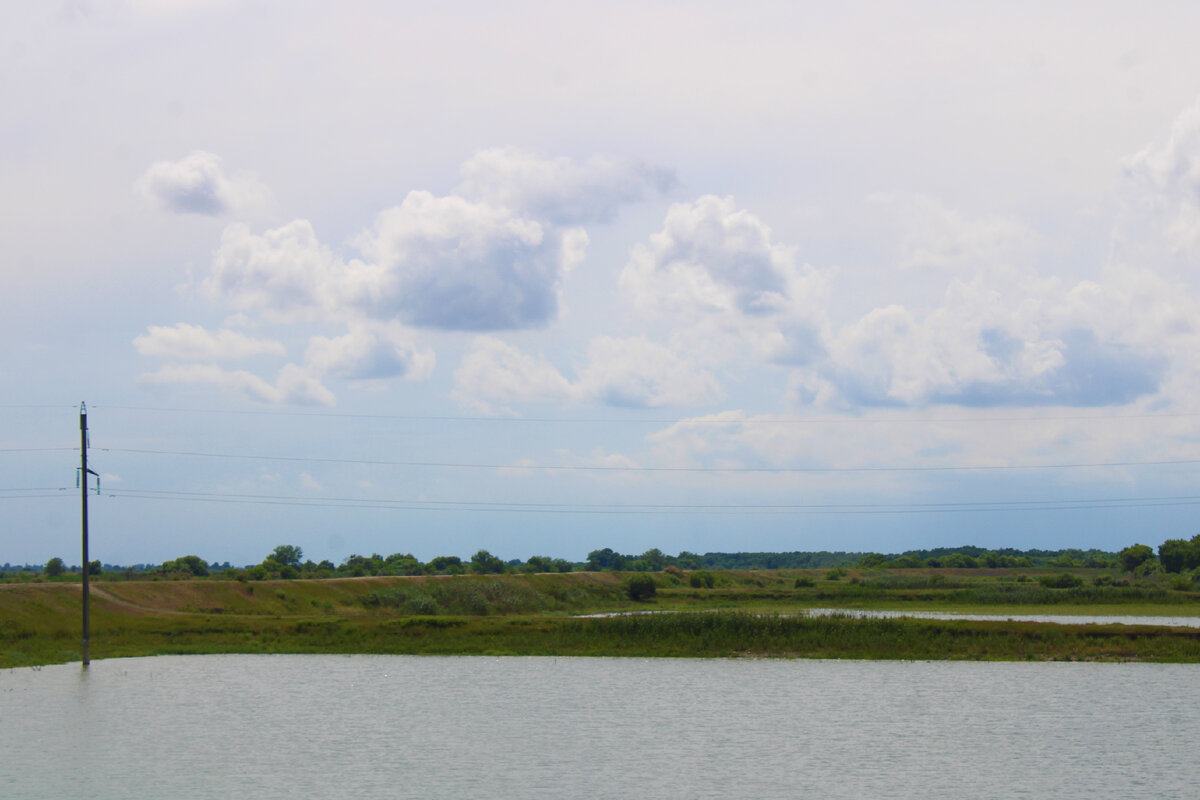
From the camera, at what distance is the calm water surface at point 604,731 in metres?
31.6

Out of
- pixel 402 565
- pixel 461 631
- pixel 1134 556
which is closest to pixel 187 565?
pixel 402 565

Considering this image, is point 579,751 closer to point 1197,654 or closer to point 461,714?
point 461,714

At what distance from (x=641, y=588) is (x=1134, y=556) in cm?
8879

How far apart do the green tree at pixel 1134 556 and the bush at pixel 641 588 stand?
84666mm

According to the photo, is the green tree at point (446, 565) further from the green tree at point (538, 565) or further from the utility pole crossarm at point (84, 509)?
the utility pole crossarm at point (84, 509)

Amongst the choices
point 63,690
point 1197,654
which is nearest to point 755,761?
point 63,690

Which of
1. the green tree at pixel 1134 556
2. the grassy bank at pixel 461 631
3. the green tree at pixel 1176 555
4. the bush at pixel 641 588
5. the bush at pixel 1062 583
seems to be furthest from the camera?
the green tree at pixel 1134 556

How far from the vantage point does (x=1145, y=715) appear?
4222 cm

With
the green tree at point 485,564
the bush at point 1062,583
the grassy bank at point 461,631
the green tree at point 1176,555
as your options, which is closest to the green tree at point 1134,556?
the green tree at point 1176,555

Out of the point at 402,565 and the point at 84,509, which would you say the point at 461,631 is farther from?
the point at 402,565

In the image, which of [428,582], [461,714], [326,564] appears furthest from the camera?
[326,564]

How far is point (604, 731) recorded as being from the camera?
39.9m

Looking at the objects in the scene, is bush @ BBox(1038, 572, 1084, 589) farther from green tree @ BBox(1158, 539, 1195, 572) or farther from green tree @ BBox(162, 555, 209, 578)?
green tree @ BBox(162, 555, 209, 578)

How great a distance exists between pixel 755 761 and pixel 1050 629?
3759 centimetres
